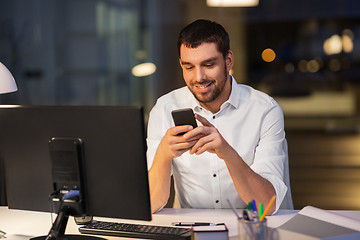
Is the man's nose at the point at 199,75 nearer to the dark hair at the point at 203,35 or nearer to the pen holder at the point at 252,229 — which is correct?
the dark hair at the point at 203,35

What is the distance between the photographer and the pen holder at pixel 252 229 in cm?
163

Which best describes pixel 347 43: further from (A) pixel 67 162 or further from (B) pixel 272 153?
(A) pixel 67 162

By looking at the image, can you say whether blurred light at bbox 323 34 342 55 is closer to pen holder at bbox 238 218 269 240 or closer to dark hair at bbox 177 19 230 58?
dark hair at bbox 177 19 230 58

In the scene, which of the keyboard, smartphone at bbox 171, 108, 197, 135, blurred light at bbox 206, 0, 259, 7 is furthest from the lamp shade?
blurred light at bbox 206, 0, 259, 7

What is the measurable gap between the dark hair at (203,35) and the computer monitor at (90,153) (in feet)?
2.60

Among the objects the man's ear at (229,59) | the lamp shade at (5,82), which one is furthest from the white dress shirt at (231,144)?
the lamp shade at (5,82)

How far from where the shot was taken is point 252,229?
1631 mm

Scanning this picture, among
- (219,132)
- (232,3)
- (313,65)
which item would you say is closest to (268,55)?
(313,65)

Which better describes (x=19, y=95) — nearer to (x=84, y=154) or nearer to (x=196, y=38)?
(x=196, y=38)

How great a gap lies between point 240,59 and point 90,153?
11.1 ft

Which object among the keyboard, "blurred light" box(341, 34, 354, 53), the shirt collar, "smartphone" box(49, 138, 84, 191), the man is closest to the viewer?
"smartphone" box(49, 138, 84, 191)

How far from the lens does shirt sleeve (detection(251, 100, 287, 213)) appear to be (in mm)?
2314

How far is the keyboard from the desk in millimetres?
74

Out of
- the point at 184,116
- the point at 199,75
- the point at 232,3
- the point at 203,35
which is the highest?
the point at 232,3
